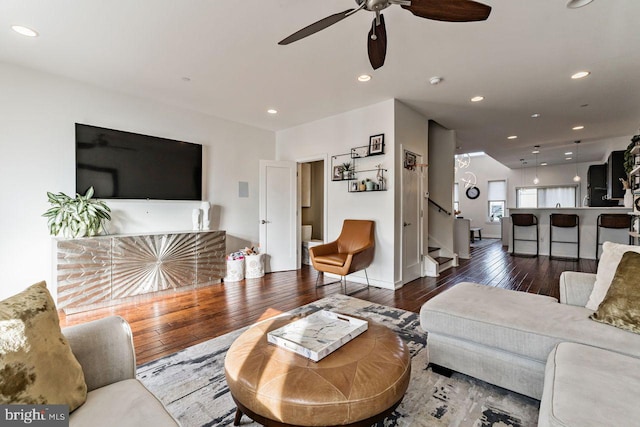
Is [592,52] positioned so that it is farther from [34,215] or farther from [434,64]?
[34,215]

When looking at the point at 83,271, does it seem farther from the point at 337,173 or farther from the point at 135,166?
the point at 337,173

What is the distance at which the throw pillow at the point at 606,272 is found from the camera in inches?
69.6

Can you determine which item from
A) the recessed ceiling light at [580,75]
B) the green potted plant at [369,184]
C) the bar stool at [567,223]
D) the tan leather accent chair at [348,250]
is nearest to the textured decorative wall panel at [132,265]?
the tan leather accent chair at [348,250]

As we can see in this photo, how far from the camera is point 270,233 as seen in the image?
5.07 m

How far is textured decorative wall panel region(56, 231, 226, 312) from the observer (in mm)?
3029

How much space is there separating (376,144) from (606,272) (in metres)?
2.87

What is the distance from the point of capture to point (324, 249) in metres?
4.20

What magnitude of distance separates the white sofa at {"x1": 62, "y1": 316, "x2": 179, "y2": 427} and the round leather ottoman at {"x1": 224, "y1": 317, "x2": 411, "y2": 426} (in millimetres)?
340

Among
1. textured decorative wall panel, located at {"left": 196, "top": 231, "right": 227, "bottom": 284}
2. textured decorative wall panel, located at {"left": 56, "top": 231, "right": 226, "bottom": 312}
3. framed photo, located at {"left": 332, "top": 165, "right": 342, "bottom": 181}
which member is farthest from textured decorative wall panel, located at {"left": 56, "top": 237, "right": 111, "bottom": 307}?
framed photo, located at {"left": 332, "top": 165, "right": 342, "bottom": 181}

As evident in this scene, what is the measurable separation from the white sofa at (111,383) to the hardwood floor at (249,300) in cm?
111

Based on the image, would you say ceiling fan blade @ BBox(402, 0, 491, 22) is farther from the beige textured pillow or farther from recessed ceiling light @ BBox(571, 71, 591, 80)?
recessed ceiling light @ BBox(571, 71, 591, 80)

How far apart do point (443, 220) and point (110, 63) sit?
5.80 m

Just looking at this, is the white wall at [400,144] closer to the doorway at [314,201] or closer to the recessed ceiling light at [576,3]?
the recessed ceiling light at [576,3]
